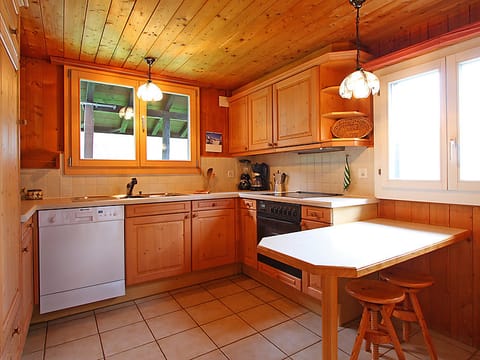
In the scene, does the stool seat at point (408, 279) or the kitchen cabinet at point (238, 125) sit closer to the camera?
the stool seat at point (408, 279)

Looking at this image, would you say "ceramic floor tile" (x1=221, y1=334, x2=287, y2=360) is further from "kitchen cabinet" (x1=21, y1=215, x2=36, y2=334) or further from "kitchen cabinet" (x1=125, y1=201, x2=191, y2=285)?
"kitchen cabinet" (x1=21, y1=215, x2=36, y2=334)

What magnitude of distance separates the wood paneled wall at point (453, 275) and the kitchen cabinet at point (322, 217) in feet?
1.11

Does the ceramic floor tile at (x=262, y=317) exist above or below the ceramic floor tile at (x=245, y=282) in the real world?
below

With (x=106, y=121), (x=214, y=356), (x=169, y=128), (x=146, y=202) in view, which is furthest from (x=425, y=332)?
(x=106, y=121)

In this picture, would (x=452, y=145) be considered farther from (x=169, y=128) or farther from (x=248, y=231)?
(x=169, y=128)

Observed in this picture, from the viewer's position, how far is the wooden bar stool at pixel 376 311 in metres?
1.51

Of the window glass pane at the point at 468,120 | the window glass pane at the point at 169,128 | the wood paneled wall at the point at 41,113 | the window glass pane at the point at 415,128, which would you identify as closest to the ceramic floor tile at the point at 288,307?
the window glass pane at the point at 415,128

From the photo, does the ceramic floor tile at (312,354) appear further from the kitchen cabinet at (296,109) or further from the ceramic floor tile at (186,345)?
the kitchen cabinet at (296,109)

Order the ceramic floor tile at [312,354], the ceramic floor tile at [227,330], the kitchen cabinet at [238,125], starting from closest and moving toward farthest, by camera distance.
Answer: the ceramic floor tile at [312,354], the ceramic floor tile at [227,330], the kitchen cabinet at [238,125]

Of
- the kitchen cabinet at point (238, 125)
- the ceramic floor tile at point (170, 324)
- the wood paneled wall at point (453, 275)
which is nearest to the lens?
the wood paneled wall at point (453, 275)

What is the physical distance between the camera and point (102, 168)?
3.02 m

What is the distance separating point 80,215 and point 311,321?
2066 mm

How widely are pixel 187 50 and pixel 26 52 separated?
4.88 feet

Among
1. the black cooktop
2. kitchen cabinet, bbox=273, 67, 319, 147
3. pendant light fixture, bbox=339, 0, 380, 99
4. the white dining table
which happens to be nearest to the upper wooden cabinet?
kitchen cabinet, bbox=273, 67, 319, 147
